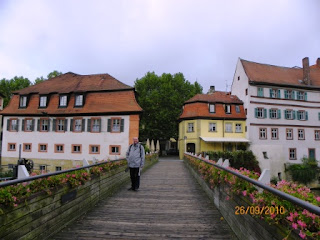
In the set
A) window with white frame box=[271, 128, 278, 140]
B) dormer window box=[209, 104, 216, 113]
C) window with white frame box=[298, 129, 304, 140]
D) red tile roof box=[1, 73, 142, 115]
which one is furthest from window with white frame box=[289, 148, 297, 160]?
red tile roof box=[1, 73, 142, 115]

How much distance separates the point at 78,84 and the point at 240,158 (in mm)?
23551

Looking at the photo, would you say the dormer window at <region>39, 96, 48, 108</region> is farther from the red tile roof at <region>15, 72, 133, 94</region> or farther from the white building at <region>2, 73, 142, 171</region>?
the red tile roof at <region>15, 72, 133, 94</region>

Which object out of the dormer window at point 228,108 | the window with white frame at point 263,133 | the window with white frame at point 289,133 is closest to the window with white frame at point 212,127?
the dormer window at point 228,108

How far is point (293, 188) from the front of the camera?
10.6ft

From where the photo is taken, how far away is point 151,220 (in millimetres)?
4930

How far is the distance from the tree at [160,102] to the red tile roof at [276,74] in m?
11.3

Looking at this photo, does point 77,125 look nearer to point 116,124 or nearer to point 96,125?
point 96,125

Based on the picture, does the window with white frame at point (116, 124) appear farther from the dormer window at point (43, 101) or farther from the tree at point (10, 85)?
the tree at point (10, 85)

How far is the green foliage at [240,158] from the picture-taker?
28.5 m

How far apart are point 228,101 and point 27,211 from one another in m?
33.0

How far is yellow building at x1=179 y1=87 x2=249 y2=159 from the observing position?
32.2 meters

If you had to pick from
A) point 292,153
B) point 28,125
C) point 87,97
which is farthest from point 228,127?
point 28,125

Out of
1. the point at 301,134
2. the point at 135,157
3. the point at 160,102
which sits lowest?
the point at 135,157

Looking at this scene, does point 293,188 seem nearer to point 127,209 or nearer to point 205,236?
point 205,236
